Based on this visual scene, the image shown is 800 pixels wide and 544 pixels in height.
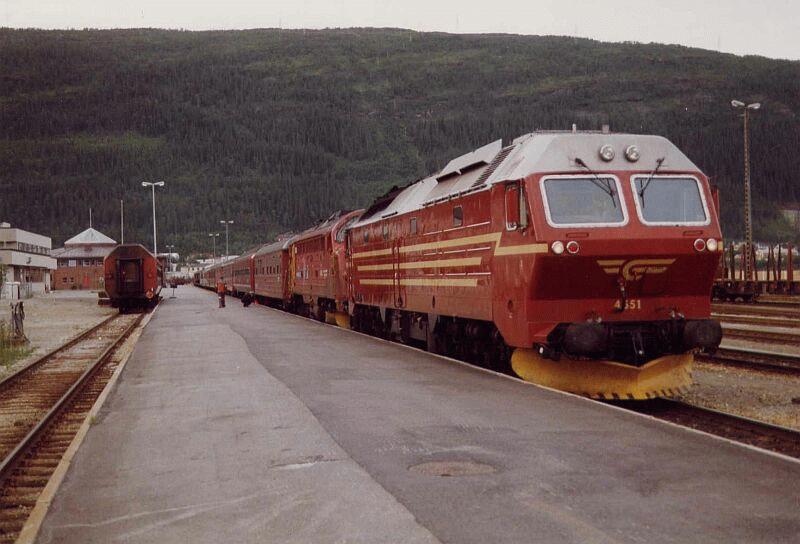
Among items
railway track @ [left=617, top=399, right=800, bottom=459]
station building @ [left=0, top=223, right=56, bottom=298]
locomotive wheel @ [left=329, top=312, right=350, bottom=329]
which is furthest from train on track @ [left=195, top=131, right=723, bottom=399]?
station building @ [left=0, top=223, right=56, bottom=298]

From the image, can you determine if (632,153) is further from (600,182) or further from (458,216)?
(458,216)

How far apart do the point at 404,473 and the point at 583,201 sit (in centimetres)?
670

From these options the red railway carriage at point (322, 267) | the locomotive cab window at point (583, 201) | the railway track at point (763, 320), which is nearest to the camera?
the locomotive cab window at point (583, 201)

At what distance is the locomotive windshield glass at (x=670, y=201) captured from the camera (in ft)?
43.5

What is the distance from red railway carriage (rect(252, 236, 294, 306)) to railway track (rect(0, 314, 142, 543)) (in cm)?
1657

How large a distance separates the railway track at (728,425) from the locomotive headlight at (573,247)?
275cm

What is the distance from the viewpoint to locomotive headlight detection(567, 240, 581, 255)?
12734mm

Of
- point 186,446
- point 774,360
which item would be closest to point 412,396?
point 186,446

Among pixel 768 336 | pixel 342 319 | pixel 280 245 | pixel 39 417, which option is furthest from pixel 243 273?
pixel 39 417

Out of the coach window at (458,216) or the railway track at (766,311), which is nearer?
the coach window at (458,216)

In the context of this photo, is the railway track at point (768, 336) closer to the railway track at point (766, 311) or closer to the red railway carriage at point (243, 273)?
the railway track at point (766, 311)

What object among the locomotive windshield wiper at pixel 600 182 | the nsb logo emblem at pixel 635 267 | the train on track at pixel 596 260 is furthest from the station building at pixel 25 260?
the nsb logo emblem at pixel 635 267

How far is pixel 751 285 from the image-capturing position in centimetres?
4141

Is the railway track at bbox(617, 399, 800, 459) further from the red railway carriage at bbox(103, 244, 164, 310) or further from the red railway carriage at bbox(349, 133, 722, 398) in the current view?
the red railway carriage at bbox(103, 244, 164, 310)
